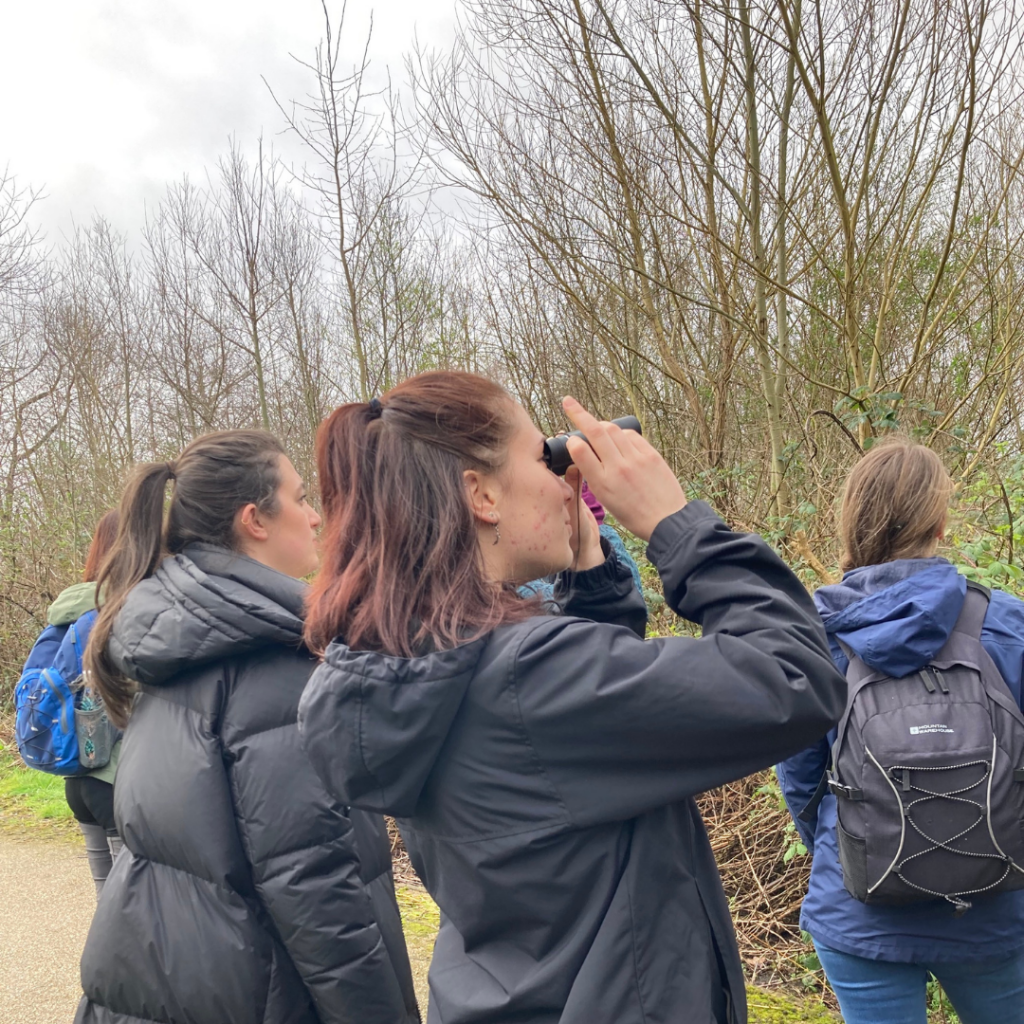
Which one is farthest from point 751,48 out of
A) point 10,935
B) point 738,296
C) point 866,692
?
point 10,935

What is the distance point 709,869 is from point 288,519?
1551mm

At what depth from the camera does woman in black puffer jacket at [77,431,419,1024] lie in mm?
1823

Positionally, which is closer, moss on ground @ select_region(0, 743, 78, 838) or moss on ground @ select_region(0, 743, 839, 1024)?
moss on ground @ select_region(0, 743, 839, 1024)

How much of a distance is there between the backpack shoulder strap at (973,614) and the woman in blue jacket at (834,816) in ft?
0.06

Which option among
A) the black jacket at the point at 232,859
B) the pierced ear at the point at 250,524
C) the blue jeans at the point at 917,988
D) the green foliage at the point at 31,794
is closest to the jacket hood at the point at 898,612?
the blue jeans at the point at 917,988

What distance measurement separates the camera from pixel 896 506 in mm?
2160

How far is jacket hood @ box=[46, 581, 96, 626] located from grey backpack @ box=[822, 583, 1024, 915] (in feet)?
10.2

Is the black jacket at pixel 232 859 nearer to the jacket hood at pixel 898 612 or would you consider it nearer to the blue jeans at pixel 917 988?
the blue jeans at pixel 917 988

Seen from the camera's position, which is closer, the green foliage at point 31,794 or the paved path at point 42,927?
the paved path at point 42,927

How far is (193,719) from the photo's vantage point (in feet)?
6.45

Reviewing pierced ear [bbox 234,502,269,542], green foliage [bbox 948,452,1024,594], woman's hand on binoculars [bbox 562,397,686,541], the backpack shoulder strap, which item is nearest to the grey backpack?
the backpack shoulder strap

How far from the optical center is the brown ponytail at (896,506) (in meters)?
2.15

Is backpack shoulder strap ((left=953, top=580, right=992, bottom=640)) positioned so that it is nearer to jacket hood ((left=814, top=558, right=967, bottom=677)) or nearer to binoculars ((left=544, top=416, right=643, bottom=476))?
jacket hood ((left=814, top=558, right=967, bottom=677))

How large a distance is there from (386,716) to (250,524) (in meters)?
1.33
